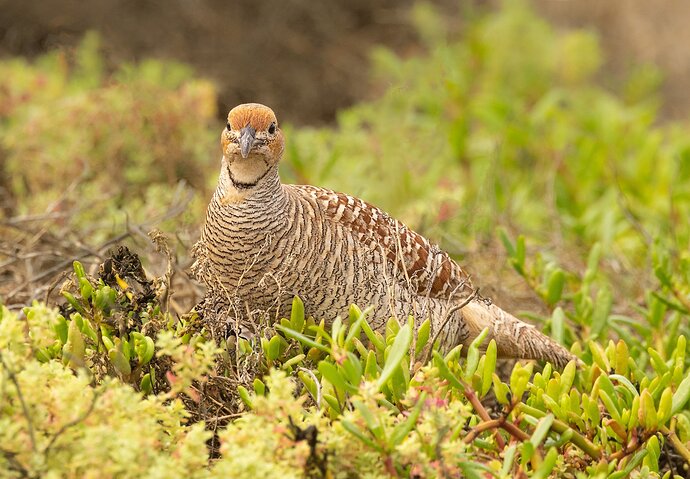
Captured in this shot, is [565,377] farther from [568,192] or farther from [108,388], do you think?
[568,192]

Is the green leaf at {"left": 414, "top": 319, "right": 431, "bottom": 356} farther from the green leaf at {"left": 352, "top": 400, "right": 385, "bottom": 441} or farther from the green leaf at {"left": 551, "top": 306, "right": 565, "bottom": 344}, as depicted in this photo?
the green leaf at {"left": 551, "top": 306, "right": 565, "bottom": 344}

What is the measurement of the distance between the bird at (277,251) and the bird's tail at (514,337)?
0.53ft

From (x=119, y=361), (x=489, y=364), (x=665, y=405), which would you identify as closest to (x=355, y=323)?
(x=489, y=364)

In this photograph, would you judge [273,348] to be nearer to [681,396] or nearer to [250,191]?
[250,191]

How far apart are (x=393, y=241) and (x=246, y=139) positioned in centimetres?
69

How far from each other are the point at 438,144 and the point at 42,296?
12.6 feet

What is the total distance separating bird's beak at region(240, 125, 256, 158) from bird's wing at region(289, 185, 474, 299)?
1.30ft

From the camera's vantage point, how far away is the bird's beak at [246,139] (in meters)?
3.05

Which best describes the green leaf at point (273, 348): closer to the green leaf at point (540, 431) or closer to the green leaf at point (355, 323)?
the green leaf at point (355, 323)

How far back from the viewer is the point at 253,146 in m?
3.10

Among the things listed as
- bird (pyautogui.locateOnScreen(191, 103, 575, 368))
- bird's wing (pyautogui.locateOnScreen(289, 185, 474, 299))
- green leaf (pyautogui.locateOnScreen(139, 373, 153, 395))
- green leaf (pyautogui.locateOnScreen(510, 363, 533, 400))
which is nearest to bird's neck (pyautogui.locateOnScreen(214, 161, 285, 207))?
bird (pyautogui.locateOnScreen(191, 103, 575, 368))

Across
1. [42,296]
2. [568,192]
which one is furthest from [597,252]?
[568,192]

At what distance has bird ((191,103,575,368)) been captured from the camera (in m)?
3.08

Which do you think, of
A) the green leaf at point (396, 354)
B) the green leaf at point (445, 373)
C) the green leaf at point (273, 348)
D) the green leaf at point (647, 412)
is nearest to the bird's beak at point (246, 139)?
the green leaf at point (273, 348)
